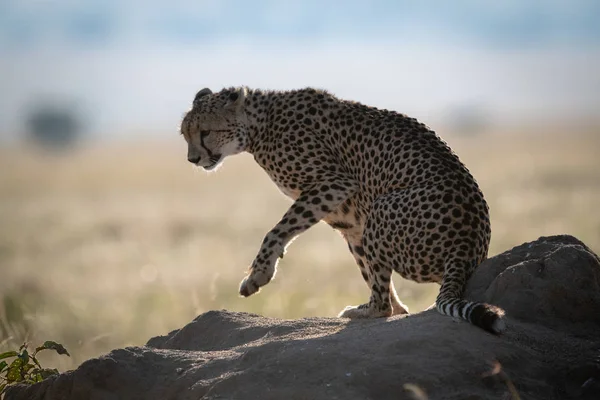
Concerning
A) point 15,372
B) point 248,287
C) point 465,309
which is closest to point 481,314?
point 465,309

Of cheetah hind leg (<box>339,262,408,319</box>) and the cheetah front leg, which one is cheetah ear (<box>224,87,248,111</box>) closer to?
the cheetah front leg

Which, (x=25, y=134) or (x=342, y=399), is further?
(x=25, y=134)

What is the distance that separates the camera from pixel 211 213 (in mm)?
20516

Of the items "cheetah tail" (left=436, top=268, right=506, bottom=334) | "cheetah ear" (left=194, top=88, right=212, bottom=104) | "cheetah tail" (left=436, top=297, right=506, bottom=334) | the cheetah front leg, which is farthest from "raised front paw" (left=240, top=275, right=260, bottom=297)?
"cheetah ear" (left=194, top=88, right=212, bottom=104)

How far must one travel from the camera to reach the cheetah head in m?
6.21

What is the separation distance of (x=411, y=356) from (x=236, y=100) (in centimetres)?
295

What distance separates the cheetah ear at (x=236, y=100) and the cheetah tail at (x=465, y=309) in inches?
86.3

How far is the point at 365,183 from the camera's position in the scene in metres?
5.63

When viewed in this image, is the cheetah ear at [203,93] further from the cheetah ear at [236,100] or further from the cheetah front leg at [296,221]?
the cheetah front leg at [296,221]

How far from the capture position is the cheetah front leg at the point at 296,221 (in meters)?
5.46

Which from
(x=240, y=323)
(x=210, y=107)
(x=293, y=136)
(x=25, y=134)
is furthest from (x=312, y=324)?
(x=25, y=134)

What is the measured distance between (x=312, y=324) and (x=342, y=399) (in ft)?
3.63

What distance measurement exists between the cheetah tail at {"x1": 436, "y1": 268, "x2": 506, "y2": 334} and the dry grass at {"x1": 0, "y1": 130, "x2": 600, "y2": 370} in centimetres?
197

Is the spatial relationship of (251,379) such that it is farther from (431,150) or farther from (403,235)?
(431,150)
